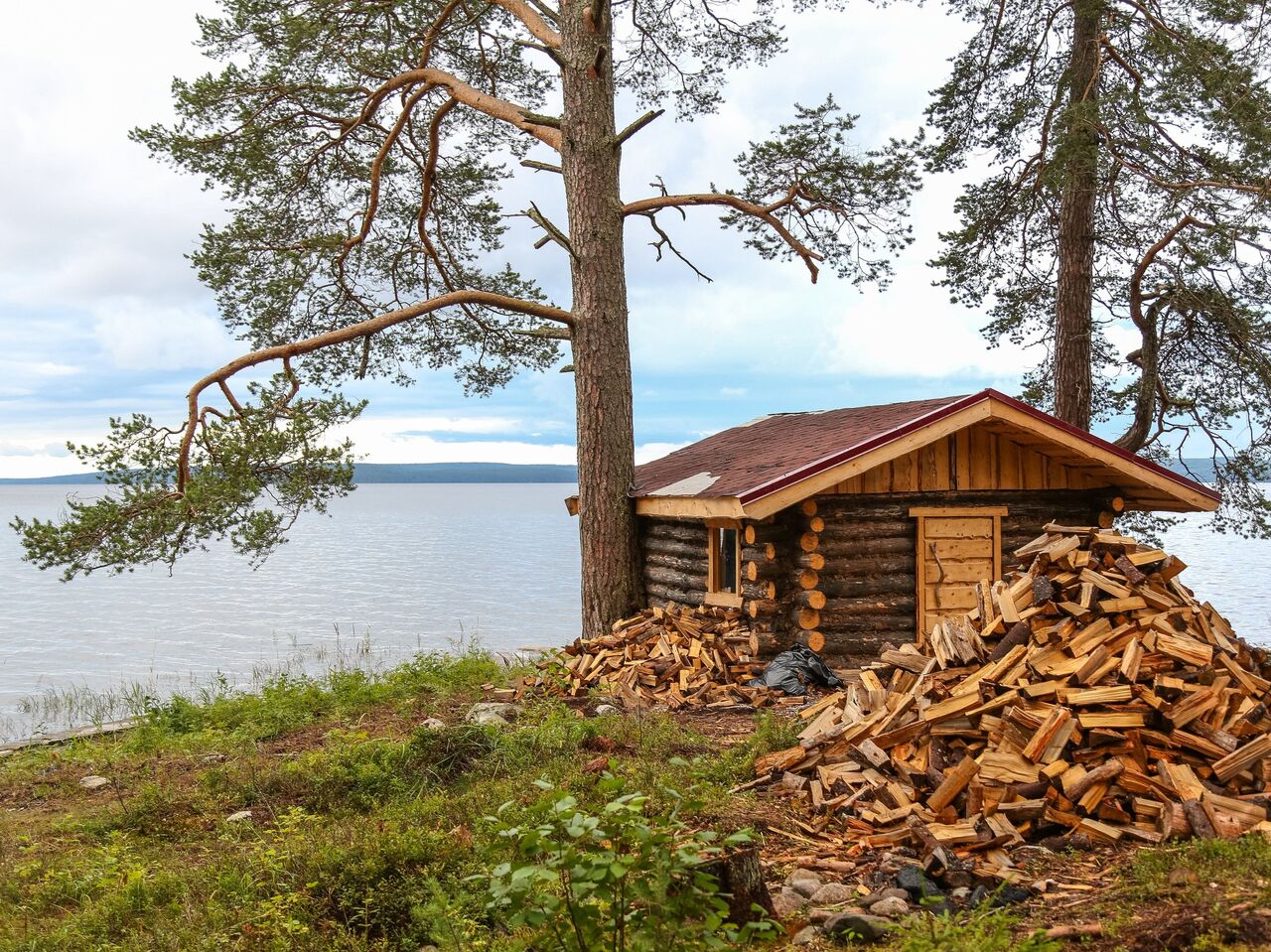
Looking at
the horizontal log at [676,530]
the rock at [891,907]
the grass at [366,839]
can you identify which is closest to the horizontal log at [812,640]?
the horizontal log at [676,530]

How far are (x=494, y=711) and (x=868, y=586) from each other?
473 centimetres

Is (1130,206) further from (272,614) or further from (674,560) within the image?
(272,614)

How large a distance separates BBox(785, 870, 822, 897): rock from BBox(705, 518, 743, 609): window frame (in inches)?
244

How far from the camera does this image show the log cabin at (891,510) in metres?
11.5

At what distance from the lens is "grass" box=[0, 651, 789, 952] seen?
530cm

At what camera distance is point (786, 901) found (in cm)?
528

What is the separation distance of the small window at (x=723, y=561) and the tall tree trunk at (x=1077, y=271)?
7.00 metres

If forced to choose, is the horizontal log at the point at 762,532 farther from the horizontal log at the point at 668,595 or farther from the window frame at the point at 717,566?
the horizontal log at the point at 668,595

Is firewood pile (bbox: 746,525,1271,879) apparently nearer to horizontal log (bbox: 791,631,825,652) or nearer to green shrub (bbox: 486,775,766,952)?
green shrub (bbox: 486,775,766,952)

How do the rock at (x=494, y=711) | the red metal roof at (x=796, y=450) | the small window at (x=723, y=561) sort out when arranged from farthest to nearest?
1. the small window at (x=723, y=561)
2. the red metal roof at (x=796, y=450)
3. the rock at (x=494, y=711)

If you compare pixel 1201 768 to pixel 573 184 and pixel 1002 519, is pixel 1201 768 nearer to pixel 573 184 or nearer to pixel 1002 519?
pixel 1002 519

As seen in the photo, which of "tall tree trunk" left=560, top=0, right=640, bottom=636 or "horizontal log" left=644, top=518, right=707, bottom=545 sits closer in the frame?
"horizontal log" left=644, top=518, right=707, bottom=545

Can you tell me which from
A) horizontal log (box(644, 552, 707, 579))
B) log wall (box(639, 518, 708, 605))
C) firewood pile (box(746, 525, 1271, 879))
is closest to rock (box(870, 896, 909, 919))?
firewood pile (box(746, 525, 1271, 879))

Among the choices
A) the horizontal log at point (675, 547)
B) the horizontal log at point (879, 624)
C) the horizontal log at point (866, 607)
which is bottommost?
the horizontal log at point (879, 624)
